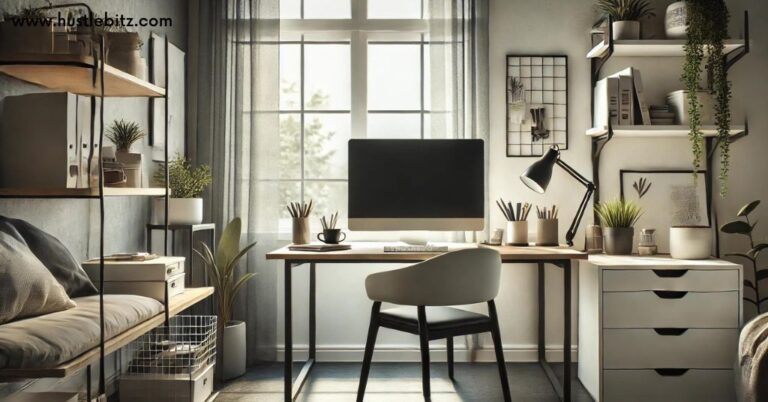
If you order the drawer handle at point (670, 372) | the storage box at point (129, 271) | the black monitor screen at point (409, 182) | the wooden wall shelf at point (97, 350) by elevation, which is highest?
the black monitor screen at point (409, 182)

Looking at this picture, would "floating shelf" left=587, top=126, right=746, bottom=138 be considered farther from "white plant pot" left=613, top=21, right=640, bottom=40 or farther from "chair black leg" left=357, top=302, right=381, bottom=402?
"chair black leg" left=357, top=302, right=381, bottom=402

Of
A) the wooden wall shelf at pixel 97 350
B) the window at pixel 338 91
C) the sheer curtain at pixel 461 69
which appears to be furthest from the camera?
the window at pixel 338 91

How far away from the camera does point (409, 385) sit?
3016 millimetres

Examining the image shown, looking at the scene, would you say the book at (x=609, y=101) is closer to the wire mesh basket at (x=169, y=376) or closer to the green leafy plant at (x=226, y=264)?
the green leafy plant at (x=226, y=264)

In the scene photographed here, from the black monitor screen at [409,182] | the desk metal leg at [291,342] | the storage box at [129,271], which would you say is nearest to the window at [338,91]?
the desk metal leg at [291,342]

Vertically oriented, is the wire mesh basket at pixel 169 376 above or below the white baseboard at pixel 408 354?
above

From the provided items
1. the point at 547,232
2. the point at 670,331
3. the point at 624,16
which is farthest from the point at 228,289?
the point at 624,16

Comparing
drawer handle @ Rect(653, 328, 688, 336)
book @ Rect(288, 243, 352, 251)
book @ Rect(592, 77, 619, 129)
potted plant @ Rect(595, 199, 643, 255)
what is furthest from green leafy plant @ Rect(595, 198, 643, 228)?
book @ Rect(288, 243, 352, 251)

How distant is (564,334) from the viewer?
281 cm

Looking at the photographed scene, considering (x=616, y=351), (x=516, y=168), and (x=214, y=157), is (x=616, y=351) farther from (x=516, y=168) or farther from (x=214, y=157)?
(x=214, y=157)

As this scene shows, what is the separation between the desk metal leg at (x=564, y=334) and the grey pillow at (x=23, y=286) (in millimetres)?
2000

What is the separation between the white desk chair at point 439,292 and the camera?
2.37 m

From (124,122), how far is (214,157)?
2.16ft

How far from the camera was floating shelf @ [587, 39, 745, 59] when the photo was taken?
3.11 metres
